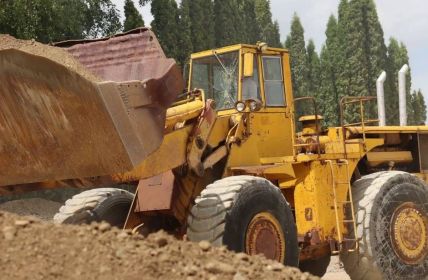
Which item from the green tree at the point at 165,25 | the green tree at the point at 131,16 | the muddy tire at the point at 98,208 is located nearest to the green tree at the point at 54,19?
the green tree at the point at 131,16

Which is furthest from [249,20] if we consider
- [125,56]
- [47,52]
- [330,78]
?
[47,52]

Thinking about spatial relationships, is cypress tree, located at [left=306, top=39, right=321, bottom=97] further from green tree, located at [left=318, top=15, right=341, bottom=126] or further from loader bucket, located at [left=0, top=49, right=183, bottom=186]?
loader bucket, located at [left=0, top=49, right=183, bottom=186]

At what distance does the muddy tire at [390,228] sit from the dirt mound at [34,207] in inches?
414

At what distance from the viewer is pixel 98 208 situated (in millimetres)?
8172

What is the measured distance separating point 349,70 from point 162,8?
657 inches

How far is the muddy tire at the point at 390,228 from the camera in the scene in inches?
337

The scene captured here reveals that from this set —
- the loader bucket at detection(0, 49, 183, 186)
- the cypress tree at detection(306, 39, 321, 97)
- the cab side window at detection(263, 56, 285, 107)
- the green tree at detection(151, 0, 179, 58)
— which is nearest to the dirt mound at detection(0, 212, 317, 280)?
the loader bucket at detection(0, 49, 183, 186)

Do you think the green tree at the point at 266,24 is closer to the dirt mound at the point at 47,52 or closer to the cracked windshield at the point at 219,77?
the cracked windshield at the point at 219,77

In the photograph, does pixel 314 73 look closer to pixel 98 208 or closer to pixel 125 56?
pixel 98 208

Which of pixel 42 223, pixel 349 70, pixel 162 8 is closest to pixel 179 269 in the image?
pixel 42 223

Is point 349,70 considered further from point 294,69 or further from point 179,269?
point 179,269

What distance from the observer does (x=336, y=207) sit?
8.54 meters

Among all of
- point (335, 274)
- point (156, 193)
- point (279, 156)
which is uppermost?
point (279, 156)

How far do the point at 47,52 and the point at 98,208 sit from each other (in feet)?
9.44
